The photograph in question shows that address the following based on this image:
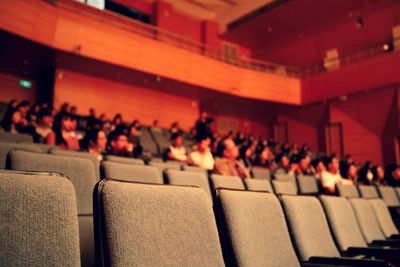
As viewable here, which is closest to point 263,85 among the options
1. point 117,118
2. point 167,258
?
point 117,118

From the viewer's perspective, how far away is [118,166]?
4.49 ft

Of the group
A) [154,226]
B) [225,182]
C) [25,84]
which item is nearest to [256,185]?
[225,182]

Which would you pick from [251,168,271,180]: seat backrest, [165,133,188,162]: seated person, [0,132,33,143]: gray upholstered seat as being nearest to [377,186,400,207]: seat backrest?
[251,168,271,180]: seat backrest

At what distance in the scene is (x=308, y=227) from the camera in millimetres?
1156

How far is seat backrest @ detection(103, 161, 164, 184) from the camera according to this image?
1.34m

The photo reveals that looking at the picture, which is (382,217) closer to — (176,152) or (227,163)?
(227,163)

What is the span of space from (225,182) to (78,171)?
0.76 metres

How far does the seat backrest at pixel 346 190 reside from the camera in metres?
2.40

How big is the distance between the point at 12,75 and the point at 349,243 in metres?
6.69

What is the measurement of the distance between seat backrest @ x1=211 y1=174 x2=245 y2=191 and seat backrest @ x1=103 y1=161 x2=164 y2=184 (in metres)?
0.29

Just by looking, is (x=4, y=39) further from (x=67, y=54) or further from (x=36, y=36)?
(x=67, y=54)

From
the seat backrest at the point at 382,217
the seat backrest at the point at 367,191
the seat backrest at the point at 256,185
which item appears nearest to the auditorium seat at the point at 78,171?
the seat backrest at the point at 256,185

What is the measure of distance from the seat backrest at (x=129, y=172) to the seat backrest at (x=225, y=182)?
0.29 meters

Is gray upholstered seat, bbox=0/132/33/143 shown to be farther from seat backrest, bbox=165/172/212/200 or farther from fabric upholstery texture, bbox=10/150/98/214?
seat backrest, bbox=165/172/212/200
